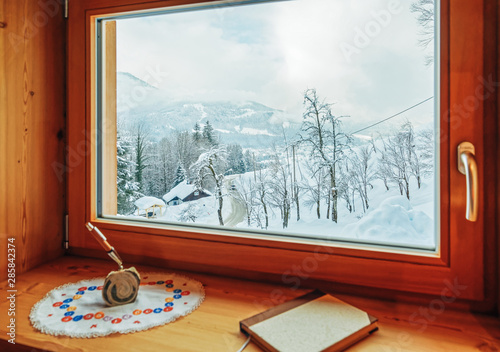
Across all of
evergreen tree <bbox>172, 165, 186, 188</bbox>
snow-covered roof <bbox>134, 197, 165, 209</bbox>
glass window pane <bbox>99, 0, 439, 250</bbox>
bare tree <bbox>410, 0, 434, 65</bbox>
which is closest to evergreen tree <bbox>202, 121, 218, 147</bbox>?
glass window pane <bbox>99, 0, 439, 250</bbox>

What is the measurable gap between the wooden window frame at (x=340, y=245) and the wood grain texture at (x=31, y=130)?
0.14 feet

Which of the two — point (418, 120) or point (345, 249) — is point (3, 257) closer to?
point (345, 249)

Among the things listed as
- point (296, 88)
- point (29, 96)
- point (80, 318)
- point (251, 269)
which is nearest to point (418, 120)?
point (296, 88)

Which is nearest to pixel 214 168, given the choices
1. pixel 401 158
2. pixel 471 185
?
pixel 401 158

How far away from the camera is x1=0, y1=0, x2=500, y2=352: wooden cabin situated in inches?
27.4

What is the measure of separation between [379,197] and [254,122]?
0.42 metres

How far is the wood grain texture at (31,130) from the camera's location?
926 mm

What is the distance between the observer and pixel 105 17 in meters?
1.09

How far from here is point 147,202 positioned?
→ 1.10m

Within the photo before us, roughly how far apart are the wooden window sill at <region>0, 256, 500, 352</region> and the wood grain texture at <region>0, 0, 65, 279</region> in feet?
0.63

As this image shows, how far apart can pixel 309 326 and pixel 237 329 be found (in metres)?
0.15

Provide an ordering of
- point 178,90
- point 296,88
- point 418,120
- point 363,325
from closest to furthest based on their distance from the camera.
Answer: point 363,325 < point 418,120 < point 296,88 < point 178,90

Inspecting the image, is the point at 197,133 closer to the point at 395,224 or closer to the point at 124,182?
the point at 124,182

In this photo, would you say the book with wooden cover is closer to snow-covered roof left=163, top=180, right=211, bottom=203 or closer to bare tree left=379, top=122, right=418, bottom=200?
bare tree left=379, top=122, right=418, bottom=200
